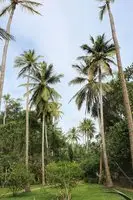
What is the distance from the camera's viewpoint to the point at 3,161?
1721 inches

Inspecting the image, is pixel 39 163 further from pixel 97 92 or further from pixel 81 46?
pixel 81 46

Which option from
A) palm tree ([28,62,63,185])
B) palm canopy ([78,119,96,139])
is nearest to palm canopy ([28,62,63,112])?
palm tree ([28,62,63,185])

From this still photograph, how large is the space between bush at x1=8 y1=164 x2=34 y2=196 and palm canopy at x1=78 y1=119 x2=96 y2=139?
50.5 meters

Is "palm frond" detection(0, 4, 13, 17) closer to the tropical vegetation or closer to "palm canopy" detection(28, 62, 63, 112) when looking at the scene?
the tropical vegetation

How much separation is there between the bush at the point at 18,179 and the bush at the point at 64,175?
7.11 m

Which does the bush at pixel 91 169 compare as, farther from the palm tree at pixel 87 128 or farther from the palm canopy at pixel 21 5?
the palm tree at pixel 87 128

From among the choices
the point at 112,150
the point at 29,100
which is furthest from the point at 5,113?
the point at 112,150

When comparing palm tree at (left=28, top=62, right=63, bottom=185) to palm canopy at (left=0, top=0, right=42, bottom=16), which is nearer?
palm canopy at (left=0, top=0, right=42, bottom=16)

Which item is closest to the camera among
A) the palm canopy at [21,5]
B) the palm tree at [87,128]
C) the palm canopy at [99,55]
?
the palm canopy at [21,5]

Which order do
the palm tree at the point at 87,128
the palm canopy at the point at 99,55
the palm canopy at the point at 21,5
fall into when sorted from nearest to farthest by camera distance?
Answer: the palm canopy at the point at 21,5
the palm canopy at the point at 99,55
the palm tree at the point at 87,128

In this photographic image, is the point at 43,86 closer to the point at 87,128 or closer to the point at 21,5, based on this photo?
the point at 21,5

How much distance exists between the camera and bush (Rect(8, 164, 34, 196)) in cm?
3088

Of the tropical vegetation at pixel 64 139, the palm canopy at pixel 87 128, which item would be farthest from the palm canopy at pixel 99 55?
the palm canopy at pixel 87 128

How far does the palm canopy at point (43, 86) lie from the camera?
40250 mm
